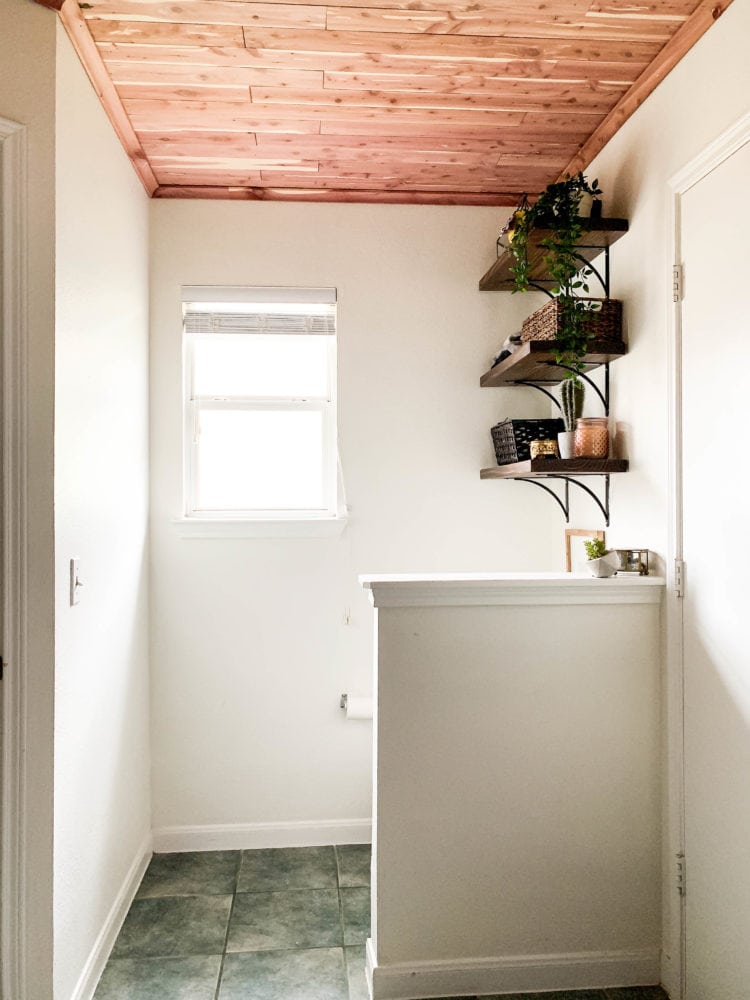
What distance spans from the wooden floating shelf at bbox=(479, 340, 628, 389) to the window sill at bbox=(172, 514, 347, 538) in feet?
2.65

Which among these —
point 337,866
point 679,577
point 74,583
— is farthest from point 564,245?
point 337,866

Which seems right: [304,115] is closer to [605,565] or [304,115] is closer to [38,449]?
[38,449]

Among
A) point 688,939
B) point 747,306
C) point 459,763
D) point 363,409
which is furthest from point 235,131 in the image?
point 688,939

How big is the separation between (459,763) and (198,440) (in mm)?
1645

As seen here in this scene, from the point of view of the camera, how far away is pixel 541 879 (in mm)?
2068

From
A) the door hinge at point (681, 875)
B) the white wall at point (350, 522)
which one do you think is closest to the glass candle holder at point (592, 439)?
the white wall at point (350, 522)

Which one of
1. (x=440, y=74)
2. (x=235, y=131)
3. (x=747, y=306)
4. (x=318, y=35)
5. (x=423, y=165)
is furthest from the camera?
(x=423, y=165)

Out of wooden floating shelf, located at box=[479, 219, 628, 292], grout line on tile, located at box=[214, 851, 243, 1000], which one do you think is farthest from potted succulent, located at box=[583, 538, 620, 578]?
grout line on tile, located at box=[214, 851, 243, 1000]

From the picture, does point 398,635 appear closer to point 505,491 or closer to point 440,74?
point 505,491

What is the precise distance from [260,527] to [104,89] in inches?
60.8

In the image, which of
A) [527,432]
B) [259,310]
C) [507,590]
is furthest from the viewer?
[259,310]

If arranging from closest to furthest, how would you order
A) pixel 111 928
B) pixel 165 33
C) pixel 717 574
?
pixel 717 574 → pixel 165 33 → pixel 111 928

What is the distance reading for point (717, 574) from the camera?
73.1 inches

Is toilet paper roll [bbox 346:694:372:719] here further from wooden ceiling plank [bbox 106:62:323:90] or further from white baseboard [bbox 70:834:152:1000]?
wooden ceiling plank [bbox 106:62:323:90]
